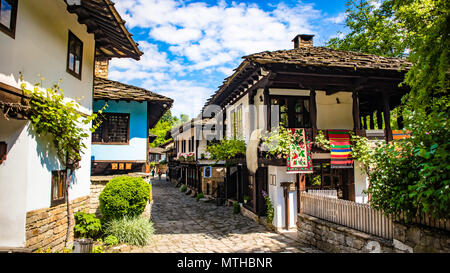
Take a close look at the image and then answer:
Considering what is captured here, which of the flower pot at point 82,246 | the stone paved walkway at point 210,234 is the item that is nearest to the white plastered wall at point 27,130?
the flower pot at point 82,246

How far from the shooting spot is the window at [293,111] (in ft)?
38.1

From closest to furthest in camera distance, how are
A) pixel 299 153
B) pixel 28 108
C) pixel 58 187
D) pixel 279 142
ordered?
pixel 28 108, pixel 58 187, pixel 279 142, pixel 299 153

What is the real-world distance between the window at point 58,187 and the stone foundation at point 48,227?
157 millimetres

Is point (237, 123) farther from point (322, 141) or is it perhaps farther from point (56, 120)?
point (56, 120)

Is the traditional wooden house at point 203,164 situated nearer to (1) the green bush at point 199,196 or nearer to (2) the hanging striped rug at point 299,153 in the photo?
(1) the green bush at point 199,196

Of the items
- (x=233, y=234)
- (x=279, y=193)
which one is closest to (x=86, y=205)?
(x=233, y=234)

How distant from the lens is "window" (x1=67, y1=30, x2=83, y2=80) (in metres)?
7.85

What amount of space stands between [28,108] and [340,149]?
931 centimetres

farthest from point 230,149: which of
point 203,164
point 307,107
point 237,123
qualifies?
A: point 203,164

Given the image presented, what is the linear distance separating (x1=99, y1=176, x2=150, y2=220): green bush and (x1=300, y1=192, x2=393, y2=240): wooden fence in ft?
18.3

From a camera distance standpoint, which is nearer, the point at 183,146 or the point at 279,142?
the point at 279,142

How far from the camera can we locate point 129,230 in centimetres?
866

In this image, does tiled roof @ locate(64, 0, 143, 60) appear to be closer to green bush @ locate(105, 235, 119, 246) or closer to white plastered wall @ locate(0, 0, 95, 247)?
white plastered wall @ locate(0, 0, 95, 247)
